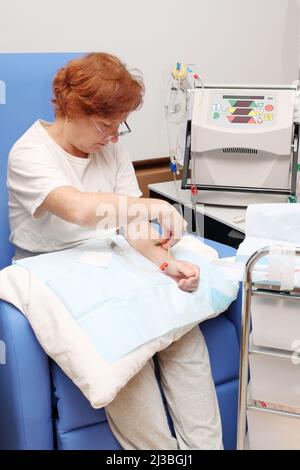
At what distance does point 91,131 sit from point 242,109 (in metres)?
0.63

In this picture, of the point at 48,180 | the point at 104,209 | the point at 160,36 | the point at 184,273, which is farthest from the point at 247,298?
the point at 160,36

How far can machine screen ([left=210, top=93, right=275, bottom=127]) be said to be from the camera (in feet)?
6.02

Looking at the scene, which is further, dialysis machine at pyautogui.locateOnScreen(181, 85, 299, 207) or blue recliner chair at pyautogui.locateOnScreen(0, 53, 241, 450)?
dialysis machine at pyautogui.locateOnScreen(181, 85, 299, 207)

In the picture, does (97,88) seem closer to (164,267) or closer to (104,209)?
(104,209)

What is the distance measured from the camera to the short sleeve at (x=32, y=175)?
138 cm

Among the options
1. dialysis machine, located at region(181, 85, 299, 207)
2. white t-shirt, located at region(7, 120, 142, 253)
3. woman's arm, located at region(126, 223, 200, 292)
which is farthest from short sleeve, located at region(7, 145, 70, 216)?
dialysis machine, located at region(181, 85, 299, 207)

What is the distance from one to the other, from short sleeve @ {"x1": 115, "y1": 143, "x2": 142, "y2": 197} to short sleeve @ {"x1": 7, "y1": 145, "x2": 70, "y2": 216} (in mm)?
241

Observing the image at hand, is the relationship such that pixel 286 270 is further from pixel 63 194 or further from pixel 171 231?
pixel 63 194

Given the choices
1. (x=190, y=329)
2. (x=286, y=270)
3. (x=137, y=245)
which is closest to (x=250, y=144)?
(x=137, y=245)

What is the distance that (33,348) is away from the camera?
1254mm

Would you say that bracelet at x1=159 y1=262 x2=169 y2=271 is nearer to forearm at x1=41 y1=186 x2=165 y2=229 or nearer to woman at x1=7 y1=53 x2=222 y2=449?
woman at x1=7 y1=53 x2=222 y2=449

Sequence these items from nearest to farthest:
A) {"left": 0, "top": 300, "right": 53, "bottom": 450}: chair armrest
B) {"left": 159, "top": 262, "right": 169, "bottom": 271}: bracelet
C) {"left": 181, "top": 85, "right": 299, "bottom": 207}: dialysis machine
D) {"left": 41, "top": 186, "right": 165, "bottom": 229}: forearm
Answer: {"left": 0, "top": 300, "right": 53, "bottom": 450}: chair armrest
{"left": 41, "top": 186, "right": 165, "bottom": 229}: forearm
{"left": 159, "top": 262, "right": 169, "bottom": 271}: bracelet
{"left": 181, "top": 85, "right": 299, "bottom": 207}: dialysis machine

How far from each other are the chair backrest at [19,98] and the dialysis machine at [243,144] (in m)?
0.51

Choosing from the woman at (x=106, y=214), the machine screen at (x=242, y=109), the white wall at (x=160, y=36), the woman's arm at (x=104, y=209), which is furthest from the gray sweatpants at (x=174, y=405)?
the white wall at (x=160, y=36)
